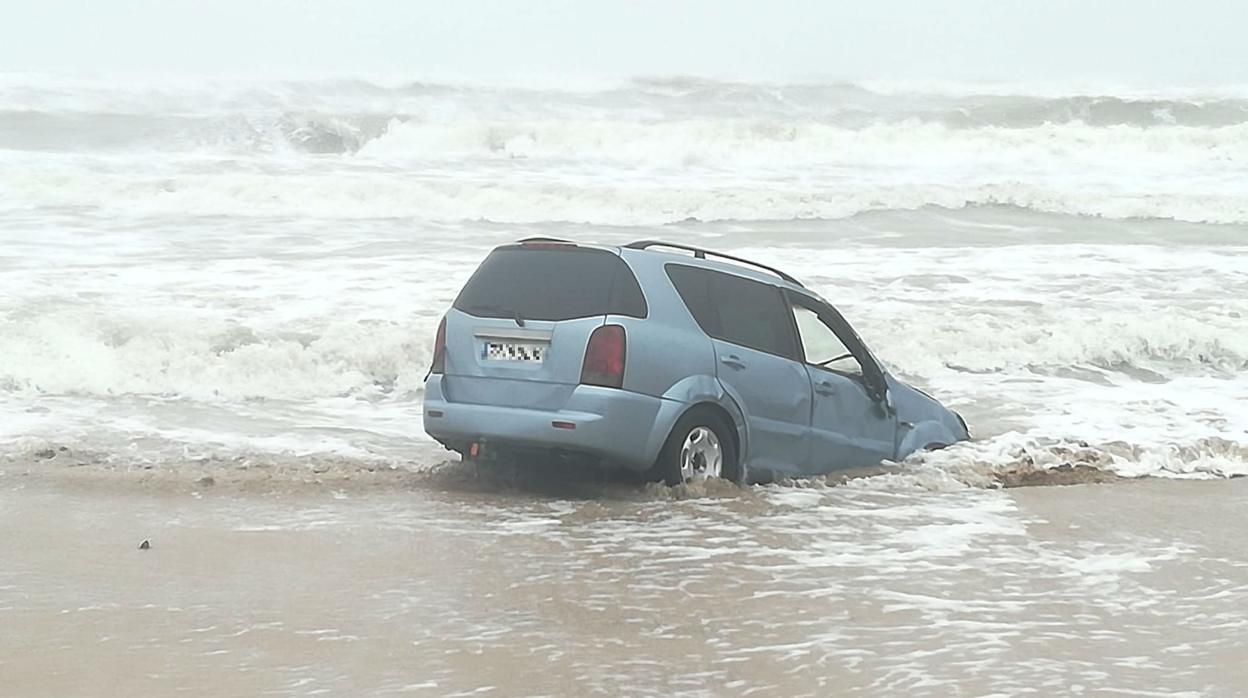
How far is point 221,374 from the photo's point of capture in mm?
11523

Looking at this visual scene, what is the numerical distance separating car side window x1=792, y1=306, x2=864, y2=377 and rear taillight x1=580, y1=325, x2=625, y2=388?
1.61m

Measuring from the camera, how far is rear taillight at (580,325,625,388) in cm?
727

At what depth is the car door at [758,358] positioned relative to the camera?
7.87m

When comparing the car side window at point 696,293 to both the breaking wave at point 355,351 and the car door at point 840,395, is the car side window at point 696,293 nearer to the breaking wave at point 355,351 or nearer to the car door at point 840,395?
the car door at point 840,395

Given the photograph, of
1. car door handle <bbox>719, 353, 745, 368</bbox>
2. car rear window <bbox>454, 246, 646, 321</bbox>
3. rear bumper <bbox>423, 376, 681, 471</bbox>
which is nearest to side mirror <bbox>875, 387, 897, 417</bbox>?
car door handle <bbox>719, 353, 745, 368</bbox>

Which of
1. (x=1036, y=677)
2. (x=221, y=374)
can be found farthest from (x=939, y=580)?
(x=221, y=374)

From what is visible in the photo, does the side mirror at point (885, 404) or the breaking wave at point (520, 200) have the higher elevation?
the breaking wave at point (520, 200)

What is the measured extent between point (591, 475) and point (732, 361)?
105 cm

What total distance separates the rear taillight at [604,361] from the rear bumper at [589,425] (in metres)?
0.05

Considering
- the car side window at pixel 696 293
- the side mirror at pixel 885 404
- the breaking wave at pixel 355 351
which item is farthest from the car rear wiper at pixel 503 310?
the breaking wave at pixel 355 351

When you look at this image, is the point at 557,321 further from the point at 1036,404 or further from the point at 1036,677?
the point at 1036,404

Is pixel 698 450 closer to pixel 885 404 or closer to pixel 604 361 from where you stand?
pixel 604 361

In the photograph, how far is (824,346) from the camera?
28.2ft

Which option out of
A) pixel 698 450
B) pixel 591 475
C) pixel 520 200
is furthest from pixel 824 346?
pixel 520 200
